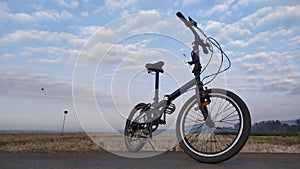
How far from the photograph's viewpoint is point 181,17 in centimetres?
474

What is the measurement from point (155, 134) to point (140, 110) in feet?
2.28

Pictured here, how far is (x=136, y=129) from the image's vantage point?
586 centimetres

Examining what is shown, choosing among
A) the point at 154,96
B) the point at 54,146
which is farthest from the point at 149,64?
the point at 54,146

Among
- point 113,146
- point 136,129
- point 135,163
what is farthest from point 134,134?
point 135,163

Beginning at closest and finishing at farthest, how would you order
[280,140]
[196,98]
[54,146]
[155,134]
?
[196,98], [155,134], [54,146], [280,140]

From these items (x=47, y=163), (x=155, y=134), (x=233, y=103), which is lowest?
(x=47, y=163)

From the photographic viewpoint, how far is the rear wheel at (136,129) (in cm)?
566

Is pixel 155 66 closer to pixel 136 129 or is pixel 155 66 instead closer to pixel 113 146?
pixel 136 129

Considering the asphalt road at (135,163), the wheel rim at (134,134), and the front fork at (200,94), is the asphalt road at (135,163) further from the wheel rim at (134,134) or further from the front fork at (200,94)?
the wheel rim at (134,134)

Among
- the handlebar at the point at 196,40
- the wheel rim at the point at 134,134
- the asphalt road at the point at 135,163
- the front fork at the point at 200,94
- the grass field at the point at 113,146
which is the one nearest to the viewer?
the asphalt road at the point at 135,163

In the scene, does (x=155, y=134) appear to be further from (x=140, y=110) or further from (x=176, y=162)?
(x=176, y=162)

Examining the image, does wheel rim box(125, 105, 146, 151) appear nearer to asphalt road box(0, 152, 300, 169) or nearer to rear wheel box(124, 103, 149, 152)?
rear wheel box(124, 103, 149, 152)

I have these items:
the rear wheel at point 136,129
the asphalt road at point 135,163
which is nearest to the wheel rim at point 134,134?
the rear wheel at point 136,129

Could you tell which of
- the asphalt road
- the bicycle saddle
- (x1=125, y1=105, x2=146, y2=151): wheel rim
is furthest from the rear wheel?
the asphalt road
